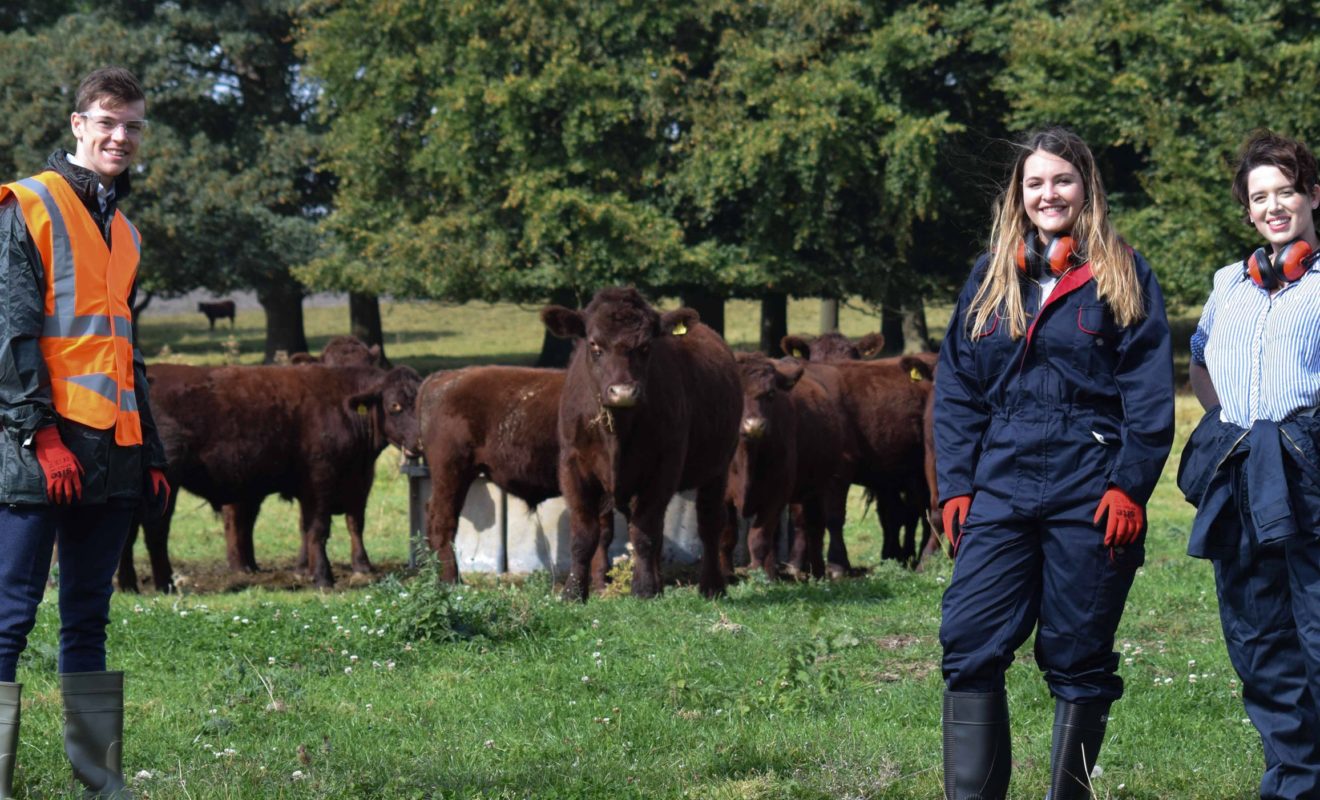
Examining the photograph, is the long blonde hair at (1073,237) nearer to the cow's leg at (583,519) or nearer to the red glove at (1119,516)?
the red glove at (1119,516)

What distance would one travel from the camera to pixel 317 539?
13820 mm

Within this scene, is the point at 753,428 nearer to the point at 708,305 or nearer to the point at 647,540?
the point at 647,540

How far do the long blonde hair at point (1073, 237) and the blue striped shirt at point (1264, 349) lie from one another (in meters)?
0.60

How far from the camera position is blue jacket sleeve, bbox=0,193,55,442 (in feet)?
15.0

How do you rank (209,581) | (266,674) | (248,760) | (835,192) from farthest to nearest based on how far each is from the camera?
(835,192) → (209,581) → (266,674) → (248,760)

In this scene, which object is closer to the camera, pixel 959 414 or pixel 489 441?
pixel 959 414

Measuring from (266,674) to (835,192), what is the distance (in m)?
22.3

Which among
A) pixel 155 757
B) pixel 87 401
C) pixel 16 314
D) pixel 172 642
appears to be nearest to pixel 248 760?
pixel 155 757

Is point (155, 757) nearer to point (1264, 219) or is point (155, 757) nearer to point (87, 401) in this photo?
point (87, 401)

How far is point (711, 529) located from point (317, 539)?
14.5ft

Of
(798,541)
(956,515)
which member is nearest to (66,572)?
(956,515)

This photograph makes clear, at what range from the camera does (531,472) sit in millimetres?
12562

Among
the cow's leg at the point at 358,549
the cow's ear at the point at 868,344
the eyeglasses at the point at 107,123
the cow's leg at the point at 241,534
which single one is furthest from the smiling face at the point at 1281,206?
the cow's ear at the point at 868,344

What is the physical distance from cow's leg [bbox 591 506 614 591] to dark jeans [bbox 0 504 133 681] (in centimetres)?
588
